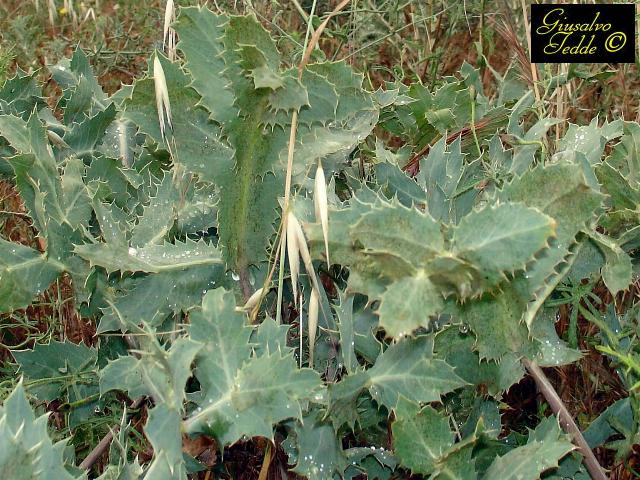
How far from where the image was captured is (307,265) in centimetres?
104

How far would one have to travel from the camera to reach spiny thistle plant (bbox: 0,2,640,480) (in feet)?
3.14

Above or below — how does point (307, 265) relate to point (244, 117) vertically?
below

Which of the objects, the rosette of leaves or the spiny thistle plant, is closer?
the spiny thistle plant

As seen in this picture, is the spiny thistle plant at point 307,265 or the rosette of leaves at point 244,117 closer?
the spiny thistle plant at point 307,265

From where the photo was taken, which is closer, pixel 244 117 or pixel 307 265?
pixel 307 265

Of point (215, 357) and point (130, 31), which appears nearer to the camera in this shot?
point (215, 357)

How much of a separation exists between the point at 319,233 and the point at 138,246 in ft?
1.29

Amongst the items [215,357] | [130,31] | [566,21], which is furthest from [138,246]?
[130,31]

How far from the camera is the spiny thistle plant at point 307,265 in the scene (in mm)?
956

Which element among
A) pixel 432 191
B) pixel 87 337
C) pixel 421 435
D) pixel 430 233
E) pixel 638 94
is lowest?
pixel 87 337

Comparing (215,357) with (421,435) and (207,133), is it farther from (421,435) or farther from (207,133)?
(207,133)

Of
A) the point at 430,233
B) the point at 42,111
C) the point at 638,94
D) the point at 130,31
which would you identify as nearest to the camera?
the point at 430,233

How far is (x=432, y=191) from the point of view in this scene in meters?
1.26

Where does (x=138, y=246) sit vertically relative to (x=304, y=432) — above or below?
above
